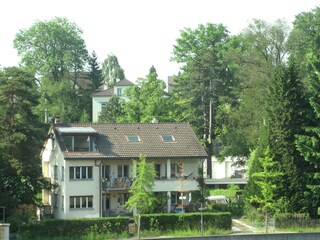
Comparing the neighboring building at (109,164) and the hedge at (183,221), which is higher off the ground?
the neighboring building at (109,164)

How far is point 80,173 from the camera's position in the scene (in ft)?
188

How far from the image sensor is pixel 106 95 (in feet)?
371

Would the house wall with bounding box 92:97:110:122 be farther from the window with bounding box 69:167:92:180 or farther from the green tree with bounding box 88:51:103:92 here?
the window with bounding box 69:167:92:180

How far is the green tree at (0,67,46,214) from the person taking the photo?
51375mm

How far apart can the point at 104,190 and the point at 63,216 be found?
3649 millimetres

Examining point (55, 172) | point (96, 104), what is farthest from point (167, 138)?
point (96, 104)

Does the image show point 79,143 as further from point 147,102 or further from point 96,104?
point 96,104

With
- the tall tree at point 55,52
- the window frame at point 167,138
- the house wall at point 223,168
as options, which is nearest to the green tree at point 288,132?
the window frame at point 167,138

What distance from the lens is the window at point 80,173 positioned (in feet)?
187

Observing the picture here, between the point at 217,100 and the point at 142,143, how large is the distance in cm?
2118

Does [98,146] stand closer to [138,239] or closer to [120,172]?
[120,172]

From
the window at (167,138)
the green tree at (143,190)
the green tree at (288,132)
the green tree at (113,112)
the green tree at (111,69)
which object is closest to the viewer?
the green tree at (143,190)

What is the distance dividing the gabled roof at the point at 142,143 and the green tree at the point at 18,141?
4.00 metres

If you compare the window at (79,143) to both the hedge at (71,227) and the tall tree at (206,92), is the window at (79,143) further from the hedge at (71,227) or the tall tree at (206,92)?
the tall tree at (206,92)
